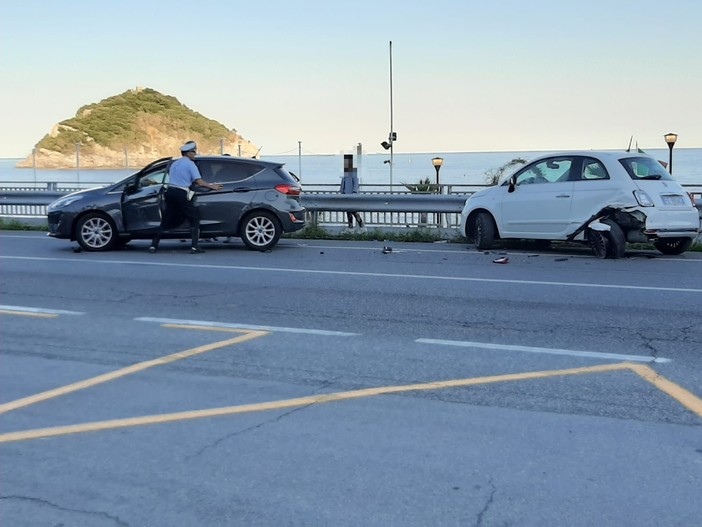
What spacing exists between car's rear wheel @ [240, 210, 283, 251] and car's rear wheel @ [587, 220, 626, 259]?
16.4 ft

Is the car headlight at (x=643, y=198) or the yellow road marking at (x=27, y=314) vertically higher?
the car headlight at (x=643, y=198)

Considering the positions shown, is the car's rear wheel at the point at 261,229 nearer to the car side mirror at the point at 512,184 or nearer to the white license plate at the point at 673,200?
the car side mirror at the point at 512,184

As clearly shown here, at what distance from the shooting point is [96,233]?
14836 mm

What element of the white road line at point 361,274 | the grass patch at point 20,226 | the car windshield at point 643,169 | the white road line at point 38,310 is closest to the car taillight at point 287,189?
the white road line at point 361,274

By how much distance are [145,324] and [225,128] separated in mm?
127045

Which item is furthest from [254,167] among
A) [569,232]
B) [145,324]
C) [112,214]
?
[145,324]

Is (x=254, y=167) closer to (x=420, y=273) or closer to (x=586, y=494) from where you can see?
(x=420, y=273)

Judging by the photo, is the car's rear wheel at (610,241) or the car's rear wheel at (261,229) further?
the car's rear wheel at (261,229)

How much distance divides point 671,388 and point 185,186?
977cm

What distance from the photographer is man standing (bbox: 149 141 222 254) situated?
14.3 meters

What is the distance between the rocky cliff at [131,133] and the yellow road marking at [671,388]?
111m

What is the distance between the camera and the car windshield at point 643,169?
13.4m

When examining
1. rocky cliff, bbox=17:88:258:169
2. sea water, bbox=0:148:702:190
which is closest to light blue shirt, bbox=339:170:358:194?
sea water, bbox=0:148:702:190

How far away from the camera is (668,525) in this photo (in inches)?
155
